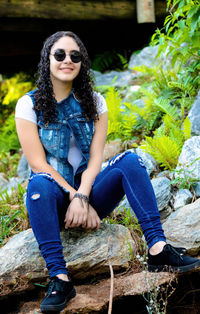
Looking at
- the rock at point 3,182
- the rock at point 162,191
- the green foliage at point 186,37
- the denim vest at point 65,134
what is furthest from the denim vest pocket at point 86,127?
the rock at point 3,182

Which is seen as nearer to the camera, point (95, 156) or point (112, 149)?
point (95, 156)

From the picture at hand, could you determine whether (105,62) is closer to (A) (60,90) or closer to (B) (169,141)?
(B) (169,141)

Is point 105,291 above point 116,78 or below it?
below

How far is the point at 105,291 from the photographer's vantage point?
2561 mm

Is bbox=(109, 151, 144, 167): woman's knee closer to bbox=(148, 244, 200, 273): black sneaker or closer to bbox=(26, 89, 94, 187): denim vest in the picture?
bbox=(26, 89, 94, 187): denim vest

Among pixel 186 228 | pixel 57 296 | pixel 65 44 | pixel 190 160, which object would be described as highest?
pixel 65 44

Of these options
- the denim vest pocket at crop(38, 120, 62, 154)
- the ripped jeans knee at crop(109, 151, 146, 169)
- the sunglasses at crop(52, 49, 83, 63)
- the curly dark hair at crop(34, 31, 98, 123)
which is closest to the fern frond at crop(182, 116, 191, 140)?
the curly dark hair at crop(34, 31, 98, 123)

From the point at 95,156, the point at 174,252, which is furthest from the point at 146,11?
the point at 174,252

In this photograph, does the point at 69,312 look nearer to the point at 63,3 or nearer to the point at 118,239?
the point at 118,239

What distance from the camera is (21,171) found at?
17.7 feet

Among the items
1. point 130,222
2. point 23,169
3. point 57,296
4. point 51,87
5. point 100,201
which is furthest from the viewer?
point 23,169

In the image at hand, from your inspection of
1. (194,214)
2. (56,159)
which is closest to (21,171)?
(56,159)

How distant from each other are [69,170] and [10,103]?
5.00 m

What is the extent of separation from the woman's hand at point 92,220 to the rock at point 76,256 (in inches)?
5.8
